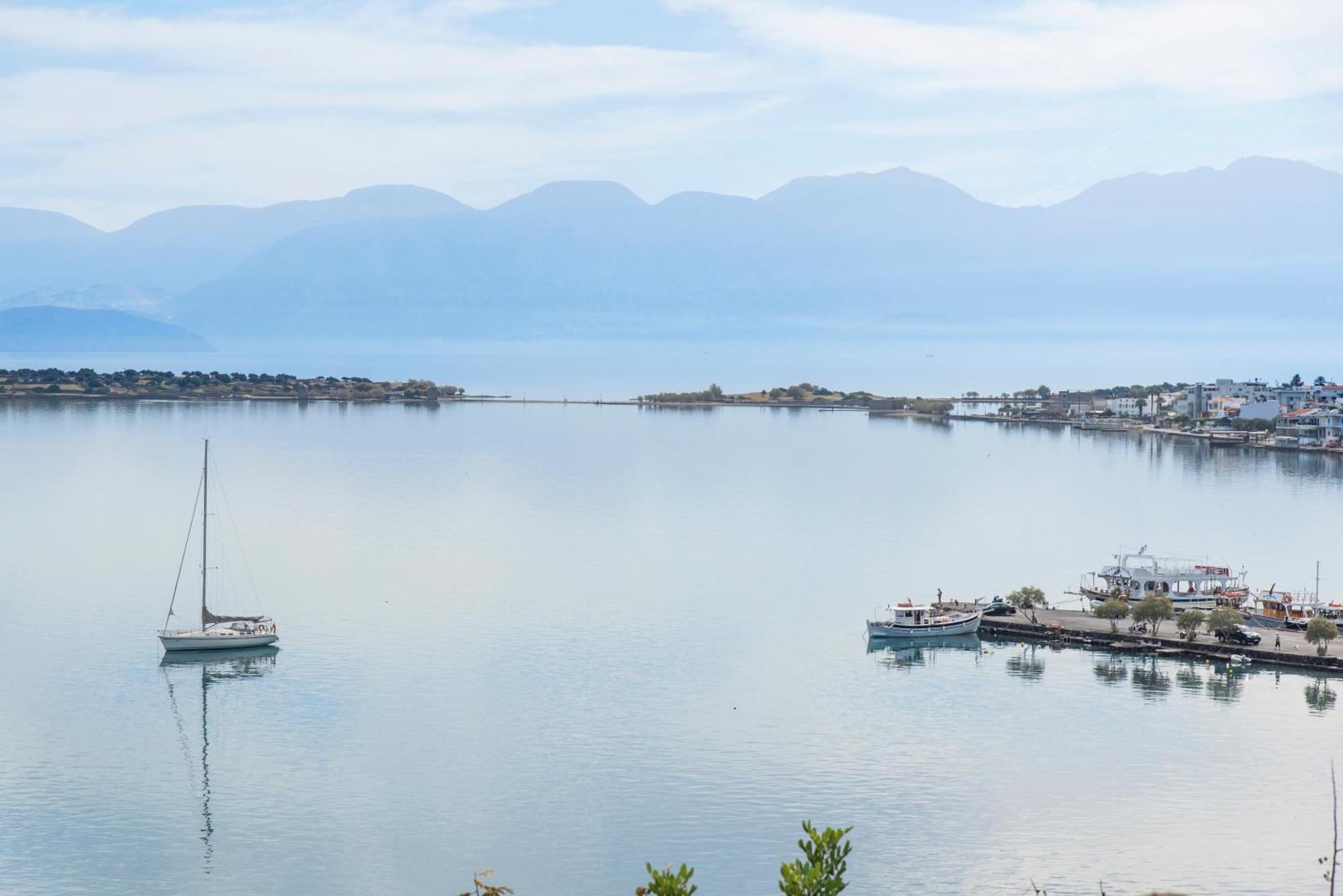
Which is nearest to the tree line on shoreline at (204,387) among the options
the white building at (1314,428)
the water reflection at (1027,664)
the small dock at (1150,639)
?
the white building at (1314,428)

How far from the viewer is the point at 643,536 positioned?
155 feet


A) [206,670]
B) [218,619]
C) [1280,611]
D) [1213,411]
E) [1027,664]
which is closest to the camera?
[206,670]

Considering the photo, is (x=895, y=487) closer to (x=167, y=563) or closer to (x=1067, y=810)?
(x=167, y=563)

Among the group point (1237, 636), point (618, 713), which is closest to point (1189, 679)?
point (1237, 636)

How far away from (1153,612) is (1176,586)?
4.20 m

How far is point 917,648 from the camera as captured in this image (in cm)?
3225

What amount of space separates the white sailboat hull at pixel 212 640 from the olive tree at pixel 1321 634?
68.4 feet

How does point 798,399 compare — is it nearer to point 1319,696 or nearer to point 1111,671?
point 1111,671

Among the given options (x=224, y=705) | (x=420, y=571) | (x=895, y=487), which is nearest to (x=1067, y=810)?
(x=224, y=705)

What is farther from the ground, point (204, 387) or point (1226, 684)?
point (204, 387)

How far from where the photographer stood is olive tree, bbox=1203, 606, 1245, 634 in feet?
103

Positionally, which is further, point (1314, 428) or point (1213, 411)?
point (1213, 411)

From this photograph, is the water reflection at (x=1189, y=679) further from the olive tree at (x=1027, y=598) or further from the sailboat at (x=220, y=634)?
the sailboat at (x=220, y=634)

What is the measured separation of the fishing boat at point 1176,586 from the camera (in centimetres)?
3541
